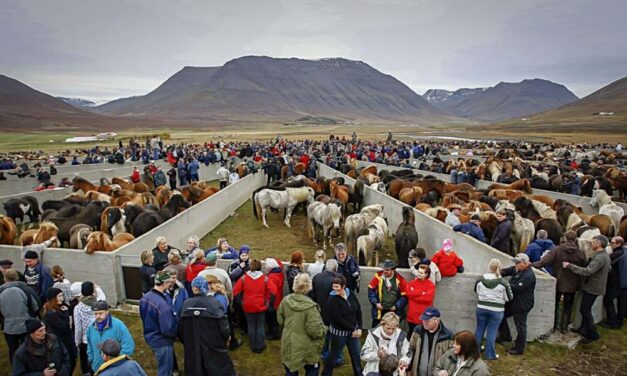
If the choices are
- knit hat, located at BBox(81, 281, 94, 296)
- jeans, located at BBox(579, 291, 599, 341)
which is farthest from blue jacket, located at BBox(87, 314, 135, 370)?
jeans, located at BBox(579, 291, 599, 341)

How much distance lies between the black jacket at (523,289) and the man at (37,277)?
22.6 ft

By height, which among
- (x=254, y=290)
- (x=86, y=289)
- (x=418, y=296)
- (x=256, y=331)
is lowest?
(x=256, y=331)

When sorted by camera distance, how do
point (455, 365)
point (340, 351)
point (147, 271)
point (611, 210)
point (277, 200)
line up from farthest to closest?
point (277, 200)
point (611, 210)
point (147, 271)
point (340, 351)
point (455, 365)

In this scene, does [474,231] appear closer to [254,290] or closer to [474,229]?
[474,229]

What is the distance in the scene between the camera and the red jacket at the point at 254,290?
229 inches

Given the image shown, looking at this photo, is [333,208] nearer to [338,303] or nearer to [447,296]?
[447,296]

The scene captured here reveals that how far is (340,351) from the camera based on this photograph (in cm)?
511

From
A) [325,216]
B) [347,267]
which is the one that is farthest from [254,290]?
[325,216]

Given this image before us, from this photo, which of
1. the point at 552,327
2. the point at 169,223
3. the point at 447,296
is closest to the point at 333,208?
the point at 169,223

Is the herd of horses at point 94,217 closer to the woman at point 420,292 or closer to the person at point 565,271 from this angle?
the woman at point 420,292

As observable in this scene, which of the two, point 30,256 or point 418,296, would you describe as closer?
point 418,296

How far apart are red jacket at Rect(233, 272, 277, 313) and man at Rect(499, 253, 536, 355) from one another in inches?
142

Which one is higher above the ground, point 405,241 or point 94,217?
point 94,217

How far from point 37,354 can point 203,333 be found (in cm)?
169
